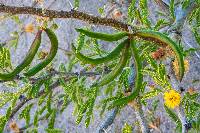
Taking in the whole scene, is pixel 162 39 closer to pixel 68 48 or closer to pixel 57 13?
pixel 57 13

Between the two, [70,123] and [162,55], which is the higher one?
[162,55]

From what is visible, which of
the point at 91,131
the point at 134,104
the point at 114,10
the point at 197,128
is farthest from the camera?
the point at 91,131

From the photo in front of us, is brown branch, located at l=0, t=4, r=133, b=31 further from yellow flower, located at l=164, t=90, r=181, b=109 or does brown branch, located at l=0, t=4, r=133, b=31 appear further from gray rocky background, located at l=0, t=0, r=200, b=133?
gray rocky background, located at l=0, t=0, r=200, b=133

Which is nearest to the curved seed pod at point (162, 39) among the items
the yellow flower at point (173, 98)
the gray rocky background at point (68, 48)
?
the yellow flower at point (173, 98)

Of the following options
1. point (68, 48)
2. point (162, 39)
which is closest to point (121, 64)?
point (162, 39)

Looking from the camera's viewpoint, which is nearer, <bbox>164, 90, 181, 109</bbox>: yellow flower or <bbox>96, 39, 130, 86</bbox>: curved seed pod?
<bbox>96, 39, 130, 86</bbox>: curved seed pod

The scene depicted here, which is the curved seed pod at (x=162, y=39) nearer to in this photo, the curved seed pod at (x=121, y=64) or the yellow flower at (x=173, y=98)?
the curved seed pod at (x=121, y=64)

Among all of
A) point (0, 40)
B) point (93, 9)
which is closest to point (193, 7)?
point (93, 9)

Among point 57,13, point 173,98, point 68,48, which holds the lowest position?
point 173,98

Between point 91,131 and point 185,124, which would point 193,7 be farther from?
point 91,131

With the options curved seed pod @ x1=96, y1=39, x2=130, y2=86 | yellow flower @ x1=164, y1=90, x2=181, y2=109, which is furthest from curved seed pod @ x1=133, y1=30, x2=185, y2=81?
yellow flower @ x1=164, y1=90, x2=181, y2=109

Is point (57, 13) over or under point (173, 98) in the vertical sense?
over
